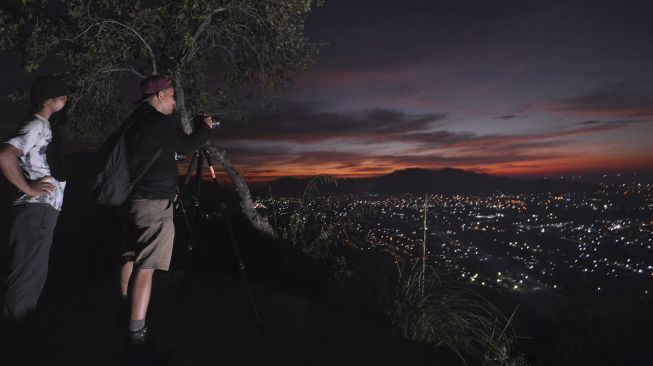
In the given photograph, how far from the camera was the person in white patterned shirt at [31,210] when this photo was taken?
11.3ft

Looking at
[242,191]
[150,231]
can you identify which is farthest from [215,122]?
[242,191]

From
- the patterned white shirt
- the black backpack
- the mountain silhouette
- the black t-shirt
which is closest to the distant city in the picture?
the mountain silhouette

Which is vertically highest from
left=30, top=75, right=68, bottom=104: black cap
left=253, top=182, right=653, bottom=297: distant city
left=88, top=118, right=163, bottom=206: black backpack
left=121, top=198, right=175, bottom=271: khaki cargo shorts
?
left=30, top=75, right=68, bottom=104: black cap

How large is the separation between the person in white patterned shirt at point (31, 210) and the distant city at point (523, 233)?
435 cm

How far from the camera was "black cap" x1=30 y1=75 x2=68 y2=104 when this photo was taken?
3.56 metres

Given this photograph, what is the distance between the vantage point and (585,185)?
92.0m

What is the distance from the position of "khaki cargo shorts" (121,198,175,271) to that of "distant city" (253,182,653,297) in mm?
3505

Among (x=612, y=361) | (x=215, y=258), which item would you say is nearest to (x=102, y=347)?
(x=215, y=258)

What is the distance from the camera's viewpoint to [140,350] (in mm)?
3377

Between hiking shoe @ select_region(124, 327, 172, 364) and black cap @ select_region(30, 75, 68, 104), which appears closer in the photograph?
hiking shoe @ select_region(124, 327, 172, 364)

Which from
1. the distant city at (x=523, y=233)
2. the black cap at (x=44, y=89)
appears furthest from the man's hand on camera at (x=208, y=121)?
the distant city at (x=523, y=233)

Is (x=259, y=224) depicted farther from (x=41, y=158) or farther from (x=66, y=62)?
(x=41, y=158)

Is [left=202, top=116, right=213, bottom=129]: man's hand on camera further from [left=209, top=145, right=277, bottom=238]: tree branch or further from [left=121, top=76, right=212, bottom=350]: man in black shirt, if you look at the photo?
[left=209, top=145, right=277, bottom=238]: tree branch

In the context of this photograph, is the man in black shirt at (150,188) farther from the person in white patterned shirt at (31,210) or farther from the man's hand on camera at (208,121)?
the person in white patterned shirt at (31,210)
